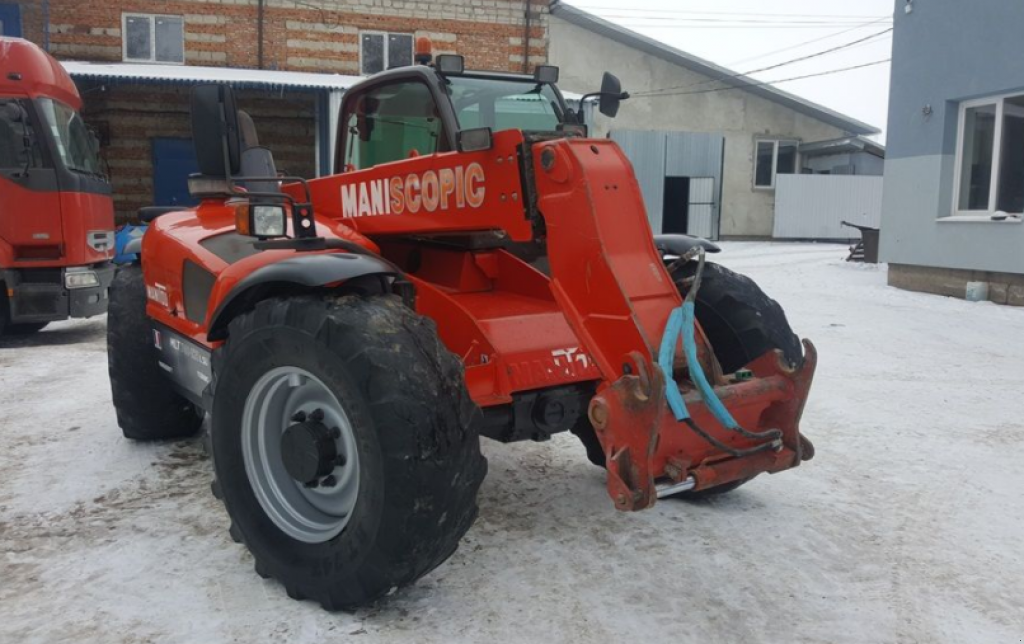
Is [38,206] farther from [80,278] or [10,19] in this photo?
[10,19]

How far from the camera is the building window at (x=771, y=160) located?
26172mm

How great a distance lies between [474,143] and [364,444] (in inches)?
48.1

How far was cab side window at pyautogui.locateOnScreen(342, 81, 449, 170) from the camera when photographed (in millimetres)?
3830

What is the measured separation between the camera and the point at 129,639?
103 inches

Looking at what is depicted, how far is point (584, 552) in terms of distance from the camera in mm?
3301

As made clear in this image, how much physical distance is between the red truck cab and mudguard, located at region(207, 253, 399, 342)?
624cm

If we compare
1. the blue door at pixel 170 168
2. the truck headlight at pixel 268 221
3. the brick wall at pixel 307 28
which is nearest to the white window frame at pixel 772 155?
the brick wall at pixel 307 28

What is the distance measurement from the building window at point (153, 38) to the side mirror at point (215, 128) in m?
16.0

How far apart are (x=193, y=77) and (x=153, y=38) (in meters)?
3.41

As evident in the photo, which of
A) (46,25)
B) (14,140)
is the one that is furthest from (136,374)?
(46,25)

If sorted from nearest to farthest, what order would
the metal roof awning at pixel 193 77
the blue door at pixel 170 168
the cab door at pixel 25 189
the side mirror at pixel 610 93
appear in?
the side mirror at pixel 610 93 < the cab door at pixel 25 189 < the metal roof awning at pixel 193 77 < the blue door at pixel 170 168

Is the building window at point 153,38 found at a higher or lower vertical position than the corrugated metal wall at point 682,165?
higher

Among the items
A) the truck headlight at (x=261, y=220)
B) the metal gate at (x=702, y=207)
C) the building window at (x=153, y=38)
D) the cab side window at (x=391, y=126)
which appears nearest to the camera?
the truck headlight at (x=261, y=220)

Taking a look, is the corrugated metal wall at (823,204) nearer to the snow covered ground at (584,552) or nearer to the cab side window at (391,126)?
the snow covered ground at (584,552)
